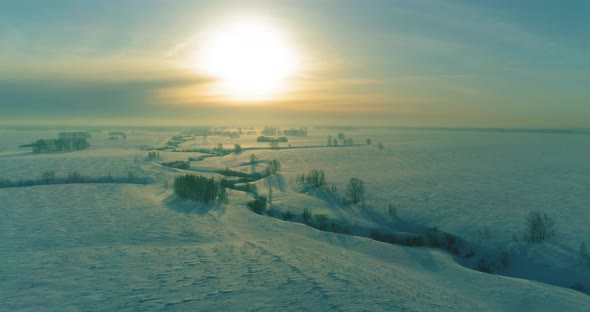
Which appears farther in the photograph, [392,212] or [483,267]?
[392,212]

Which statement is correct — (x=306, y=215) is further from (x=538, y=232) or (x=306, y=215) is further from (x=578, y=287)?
(x=578, y=287)

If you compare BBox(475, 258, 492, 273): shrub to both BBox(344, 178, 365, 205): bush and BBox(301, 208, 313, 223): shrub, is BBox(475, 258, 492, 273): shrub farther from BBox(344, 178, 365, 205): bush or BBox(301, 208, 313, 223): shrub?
BBox(344, 178, 365, 205): bush

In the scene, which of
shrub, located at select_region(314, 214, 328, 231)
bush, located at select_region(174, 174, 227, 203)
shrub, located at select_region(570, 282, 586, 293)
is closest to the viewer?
shrub, located at select_region(570, 282, 586, 293)

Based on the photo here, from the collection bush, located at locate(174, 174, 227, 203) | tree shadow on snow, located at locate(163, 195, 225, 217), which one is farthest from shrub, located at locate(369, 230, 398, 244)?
bush, located at locate(174, 174, 227, 203)

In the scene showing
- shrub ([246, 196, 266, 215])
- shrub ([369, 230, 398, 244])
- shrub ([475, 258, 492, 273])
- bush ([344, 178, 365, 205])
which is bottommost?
shrub ([475, 258, 492, 273])

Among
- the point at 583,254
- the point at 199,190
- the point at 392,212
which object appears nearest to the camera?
the point at 583,254

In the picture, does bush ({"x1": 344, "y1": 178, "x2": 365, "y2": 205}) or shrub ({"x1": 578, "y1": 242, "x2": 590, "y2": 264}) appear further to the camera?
bush ({"x1": 344, "y1": 178, "x2": 365, "y2": 205})

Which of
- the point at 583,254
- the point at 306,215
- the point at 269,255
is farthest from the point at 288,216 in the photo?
the point at 583,254

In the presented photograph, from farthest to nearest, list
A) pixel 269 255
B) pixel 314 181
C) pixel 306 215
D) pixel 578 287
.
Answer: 1. pixel 314 181
2. pixel 306 215
3. pixel 269 255
4. pixel 578 287
